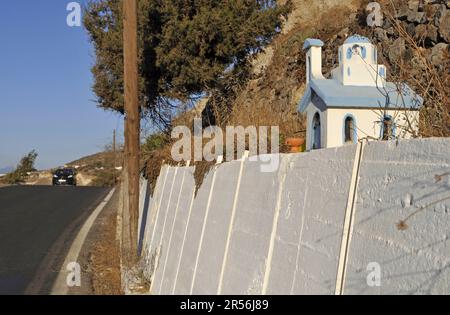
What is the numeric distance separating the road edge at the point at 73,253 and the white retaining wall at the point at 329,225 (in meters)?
3.83

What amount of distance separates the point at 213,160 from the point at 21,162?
4655cm

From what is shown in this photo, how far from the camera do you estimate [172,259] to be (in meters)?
6.95

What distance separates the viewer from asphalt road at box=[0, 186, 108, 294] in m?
9.20

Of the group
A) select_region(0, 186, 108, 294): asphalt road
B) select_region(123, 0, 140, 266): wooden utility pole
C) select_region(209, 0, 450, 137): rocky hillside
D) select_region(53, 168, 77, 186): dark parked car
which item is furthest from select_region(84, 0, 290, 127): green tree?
select_region(53, 168, 77, 186): dark parked car

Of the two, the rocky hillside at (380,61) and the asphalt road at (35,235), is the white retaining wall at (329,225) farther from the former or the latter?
the asphalt road at (35,235)

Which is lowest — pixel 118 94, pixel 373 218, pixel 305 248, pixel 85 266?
pixel 85 266

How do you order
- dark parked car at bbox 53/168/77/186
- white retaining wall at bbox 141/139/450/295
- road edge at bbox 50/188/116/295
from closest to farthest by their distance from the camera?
white retaining wall at bbox 141/139/450/295, road edge at bbox 50/188/116/295, dark parked car at bbox 53/168/77/186

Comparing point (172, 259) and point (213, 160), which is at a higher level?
point (213, 160)

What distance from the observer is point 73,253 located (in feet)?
39.4

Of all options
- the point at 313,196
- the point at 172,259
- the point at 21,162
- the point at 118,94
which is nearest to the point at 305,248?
the point at 313,196

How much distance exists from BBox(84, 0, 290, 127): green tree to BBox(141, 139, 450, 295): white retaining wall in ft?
28.9

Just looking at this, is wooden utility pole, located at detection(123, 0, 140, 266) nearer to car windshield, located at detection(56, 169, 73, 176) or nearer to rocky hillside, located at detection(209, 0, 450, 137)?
rocky hillside, located at detection(209, 0, 450, 137)

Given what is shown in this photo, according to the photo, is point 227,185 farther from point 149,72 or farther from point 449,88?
point 149,72


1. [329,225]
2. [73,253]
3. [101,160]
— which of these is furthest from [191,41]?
[101,160]
